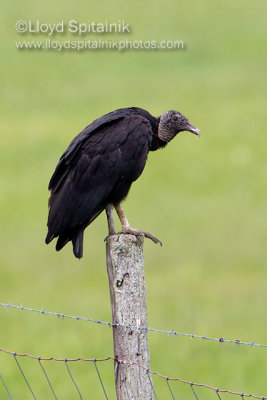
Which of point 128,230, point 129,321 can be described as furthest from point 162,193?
point 129,321

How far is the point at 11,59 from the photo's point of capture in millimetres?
22547

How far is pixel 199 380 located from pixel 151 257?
400 centimetres

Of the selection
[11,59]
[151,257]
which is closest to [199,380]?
[151,257]

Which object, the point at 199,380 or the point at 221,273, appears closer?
the point at 199,380

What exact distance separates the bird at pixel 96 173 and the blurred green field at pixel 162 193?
2.72 m

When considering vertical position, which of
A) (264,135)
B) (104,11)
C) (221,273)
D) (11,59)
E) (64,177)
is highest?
(104,11)

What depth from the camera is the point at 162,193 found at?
15.3 meters

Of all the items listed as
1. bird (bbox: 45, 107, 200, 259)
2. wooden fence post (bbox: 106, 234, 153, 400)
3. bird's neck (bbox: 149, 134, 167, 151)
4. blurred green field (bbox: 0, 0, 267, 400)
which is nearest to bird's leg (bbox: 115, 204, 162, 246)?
bird (bbox: 45, 107, 200, 259)

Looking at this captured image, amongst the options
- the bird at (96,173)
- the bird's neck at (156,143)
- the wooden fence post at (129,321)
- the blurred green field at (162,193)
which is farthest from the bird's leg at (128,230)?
the blurred green field at (162,193)

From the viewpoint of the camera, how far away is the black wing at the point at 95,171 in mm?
5680

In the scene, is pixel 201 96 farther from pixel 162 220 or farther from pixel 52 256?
pixel 52 256

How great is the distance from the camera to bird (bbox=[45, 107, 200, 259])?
566 centimetres

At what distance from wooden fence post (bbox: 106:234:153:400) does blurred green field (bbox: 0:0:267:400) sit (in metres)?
3.71

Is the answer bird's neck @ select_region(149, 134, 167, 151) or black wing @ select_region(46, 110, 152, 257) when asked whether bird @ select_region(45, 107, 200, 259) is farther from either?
bird's neck @ select_region(149, 134, 167, 151)
